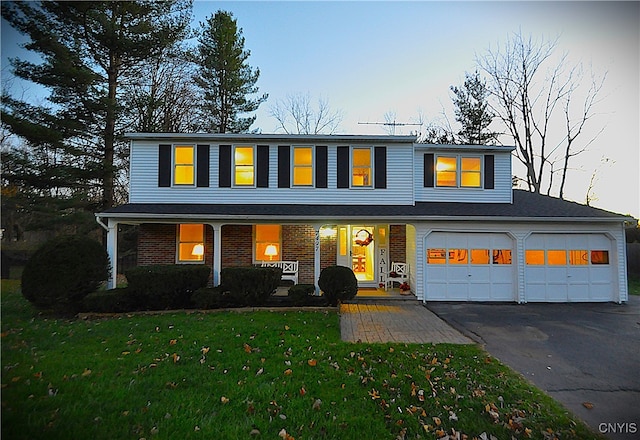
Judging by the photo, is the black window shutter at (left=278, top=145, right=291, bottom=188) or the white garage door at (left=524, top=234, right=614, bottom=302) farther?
the black window shutter at (left=278, top=145, right=291, bottom=188)

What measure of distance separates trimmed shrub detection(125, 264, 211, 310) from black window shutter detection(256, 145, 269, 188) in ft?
11.7

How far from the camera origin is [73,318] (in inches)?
300

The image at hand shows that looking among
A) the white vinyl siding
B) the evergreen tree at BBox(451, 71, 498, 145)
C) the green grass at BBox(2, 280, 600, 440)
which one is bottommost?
the green grass at BBox(2, 280, 600, 440)

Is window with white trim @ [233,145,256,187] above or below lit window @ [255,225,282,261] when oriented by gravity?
above

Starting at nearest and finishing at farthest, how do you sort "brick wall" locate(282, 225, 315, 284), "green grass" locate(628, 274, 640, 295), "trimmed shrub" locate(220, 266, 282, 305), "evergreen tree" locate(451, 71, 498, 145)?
"trimmed shrub" locate(220, 266, 282, 305), "brick wall" locate(282, 225, 315, 284), "green grass" locate(628, 274, 640, 295), "evergreen tree" locate(451, 71, 498, 145)

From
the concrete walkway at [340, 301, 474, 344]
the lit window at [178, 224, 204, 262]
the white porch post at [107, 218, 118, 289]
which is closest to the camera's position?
the concrete walkway at [340, 301, 474, 344]

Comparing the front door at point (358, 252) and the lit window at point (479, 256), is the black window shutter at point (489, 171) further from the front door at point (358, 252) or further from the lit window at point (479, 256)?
the front door at point (358, 252)

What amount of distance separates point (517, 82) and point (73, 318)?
24.0 metres

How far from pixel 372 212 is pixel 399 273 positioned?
237cm

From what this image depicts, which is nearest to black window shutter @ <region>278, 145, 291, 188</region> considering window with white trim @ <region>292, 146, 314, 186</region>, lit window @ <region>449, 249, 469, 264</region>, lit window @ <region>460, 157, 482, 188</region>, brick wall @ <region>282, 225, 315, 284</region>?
window with white trim @ <region>292, 146, 314, 186</region>

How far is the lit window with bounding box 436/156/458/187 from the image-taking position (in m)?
11.6

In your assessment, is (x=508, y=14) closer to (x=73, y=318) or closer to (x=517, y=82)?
(x=73, y=318)

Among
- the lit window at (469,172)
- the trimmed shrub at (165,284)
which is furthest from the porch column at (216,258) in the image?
the lit window at (469,172)

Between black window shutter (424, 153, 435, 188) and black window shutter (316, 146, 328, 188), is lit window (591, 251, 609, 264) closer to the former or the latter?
black window shutter (424, 153, 435, 188)
